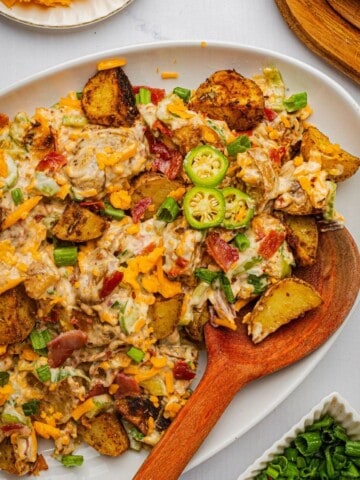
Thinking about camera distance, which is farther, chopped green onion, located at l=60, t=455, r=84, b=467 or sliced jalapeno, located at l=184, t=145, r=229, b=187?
chopped green onion, located at l=60, t=455, r=84, b=467

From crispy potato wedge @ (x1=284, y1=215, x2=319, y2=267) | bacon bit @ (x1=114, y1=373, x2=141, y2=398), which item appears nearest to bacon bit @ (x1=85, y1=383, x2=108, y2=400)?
bacon bit @ (x1=114, y1=373, x2=141, y2=398)

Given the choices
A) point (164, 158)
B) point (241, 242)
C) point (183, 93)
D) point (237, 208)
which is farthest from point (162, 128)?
point (241, 242)

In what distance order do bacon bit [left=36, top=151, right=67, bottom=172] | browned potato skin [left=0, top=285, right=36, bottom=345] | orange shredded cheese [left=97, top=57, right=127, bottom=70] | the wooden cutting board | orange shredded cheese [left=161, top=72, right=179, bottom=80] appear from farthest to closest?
the wooden cutting board, orange shredded cheese [left=161, top=72, right=179, bottom=80], orange shredded cheese [left=97, top=57, right=127, bottom=70], bacon bit [left=36, top=151, right=67, bottom=172], browned potato skin [left=0, top=285, right=36, bottom=345]

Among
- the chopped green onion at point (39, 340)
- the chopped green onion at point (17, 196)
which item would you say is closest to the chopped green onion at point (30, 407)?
the chopped green onion at point (39, 340)

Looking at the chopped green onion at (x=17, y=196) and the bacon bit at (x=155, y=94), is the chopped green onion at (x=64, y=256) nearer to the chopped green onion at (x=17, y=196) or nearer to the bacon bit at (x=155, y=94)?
the chopped green onion at (x=17, y=196)

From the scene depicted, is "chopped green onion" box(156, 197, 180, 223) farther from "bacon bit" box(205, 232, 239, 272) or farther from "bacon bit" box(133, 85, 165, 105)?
"bacon bit" box(133, 85, 165, 105)

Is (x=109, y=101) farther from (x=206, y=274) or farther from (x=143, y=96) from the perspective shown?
(x=206, y=274)

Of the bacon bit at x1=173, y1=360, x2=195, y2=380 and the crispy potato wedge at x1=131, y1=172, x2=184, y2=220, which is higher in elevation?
the crispy potato wedge at x1=131, y1=172, x2=184, y2=220
